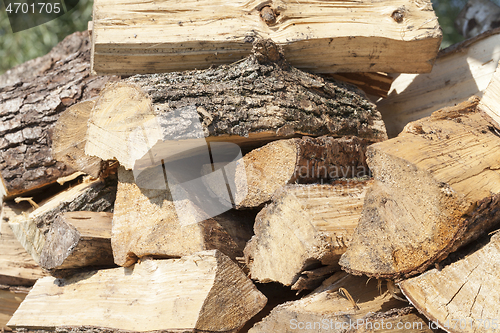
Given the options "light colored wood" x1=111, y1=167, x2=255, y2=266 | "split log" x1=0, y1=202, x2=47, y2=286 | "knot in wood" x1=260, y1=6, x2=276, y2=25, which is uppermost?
"knot in wood" x1=260, y1=6, x2=276, y2=25

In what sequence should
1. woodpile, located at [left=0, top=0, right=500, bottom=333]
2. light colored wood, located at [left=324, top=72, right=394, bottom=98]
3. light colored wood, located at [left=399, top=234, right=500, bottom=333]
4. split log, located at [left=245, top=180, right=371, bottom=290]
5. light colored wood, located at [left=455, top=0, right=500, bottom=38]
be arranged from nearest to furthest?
light colored wood, located at [left=399, top=234, right=500, bottom=333] < woodpile, located at [left=0, top=0, right=500, bottom=333] < split log, located at [left=245, top=180, right=371, bottom=290] < light colored wood, located at [left=324, top=72, right=394, bottom=98] < light colored wood, located at [left=455, top=0, right=500, bottom=38]

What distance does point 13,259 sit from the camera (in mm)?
2590

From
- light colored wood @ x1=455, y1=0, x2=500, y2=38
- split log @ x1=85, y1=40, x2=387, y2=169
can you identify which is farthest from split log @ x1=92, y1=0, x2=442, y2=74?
light colored wood @ x1=455, y1=0, x2=500, y2=38

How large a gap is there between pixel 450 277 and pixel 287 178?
0.69 meters

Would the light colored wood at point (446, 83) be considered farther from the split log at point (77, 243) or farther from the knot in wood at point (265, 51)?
the split log at point (77, 243)

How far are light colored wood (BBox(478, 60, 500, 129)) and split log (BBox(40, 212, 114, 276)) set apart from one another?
1826mm

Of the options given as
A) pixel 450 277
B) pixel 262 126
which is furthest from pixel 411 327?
pixel 262 126

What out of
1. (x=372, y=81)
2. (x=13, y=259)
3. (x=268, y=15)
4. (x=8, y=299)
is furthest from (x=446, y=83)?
(x=8, y=299)

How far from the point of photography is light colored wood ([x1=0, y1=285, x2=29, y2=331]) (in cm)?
259

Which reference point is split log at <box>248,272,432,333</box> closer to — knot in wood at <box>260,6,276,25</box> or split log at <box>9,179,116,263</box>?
split log at <box>9,179,116,263</box>

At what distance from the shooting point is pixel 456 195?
4.14 feet

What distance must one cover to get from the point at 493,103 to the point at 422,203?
2.32ft

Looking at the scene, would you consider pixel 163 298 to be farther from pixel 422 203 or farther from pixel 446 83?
pixel 446 83

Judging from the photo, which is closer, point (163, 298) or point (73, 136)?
point (163, 298)
